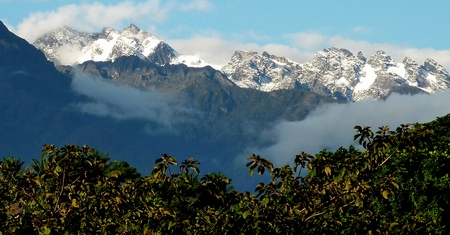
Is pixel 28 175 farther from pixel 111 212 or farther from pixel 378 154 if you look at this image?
pixel 378 154

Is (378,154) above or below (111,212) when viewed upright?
below

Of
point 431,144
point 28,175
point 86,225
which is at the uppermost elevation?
point 431,144

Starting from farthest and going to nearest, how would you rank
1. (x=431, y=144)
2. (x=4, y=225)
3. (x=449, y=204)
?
(x=431, y=144)
(x=449, y=204)
(x=4, y=225)

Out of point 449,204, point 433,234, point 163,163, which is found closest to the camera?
point 163,163

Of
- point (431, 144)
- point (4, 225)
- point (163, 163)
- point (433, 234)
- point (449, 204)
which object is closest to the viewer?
point (163, 163)

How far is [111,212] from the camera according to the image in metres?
23.0

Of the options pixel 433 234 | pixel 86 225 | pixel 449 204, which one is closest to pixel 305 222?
pixel 86 225

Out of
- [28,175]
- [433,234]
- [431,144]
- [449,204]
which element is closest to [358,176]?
[28,175]

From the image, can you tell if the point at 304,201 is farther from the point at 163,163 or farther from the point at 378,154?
the point at 163,163

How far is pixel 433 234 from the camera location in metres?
52.9

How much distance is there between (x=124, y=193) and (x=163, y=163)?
2183 millimetres

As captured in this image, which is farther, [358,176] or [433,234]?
[433,234]

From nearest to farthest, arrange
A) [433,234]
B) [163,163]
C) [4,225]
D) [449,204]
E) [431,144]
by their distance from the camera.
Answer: [163,163], [4,225], [433,234], [449,204], [431,144]

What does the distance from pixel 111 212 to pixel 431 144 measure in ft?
150
